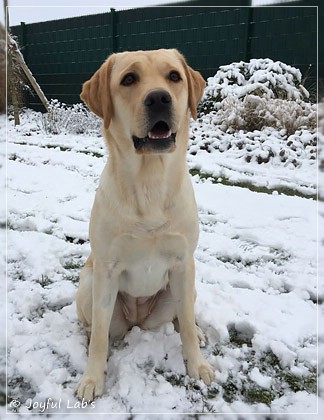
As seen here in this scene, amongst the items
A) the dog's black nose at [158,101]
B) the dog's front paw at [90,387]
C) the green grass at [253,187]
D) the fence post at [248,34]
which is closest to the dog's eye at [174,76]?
the dog's black nose at [158,101]

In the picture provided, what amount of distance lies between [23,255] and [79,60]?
8.75 metres

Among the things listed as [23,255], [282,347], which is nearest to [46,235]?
[23,255]

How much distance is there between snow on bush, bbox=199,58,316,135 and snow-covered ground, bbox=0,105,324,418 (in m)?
1.88

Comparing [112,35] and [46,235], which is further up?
[112,35]

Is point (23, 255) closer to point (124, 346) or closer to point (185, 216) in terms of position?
point (124, 346)

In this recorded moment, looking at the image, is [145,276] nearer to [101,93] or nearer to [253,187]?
[101,93]

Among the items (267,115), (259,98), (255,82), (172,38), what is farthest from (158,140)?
(172,38)

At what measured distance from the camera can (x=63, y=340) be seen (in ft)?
7.18

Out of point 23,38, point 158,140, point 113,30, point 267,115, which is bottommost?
point 158,140

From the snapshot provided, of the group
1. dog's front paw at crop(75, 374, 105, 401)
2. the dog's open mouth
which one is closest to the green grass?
the dog's open mouth

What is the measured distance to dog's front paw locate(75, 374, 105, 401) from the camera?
1.84m

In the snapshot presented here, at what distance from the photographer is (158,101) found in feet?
5.55

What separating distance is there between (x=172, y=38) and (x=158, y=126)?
8.04 meters

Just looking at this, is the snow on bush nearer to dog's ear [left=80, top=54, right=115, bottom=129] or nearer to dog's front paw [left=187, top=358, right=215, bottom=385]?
dog's ear [left=80, top=54, right=115, bottom=129]
